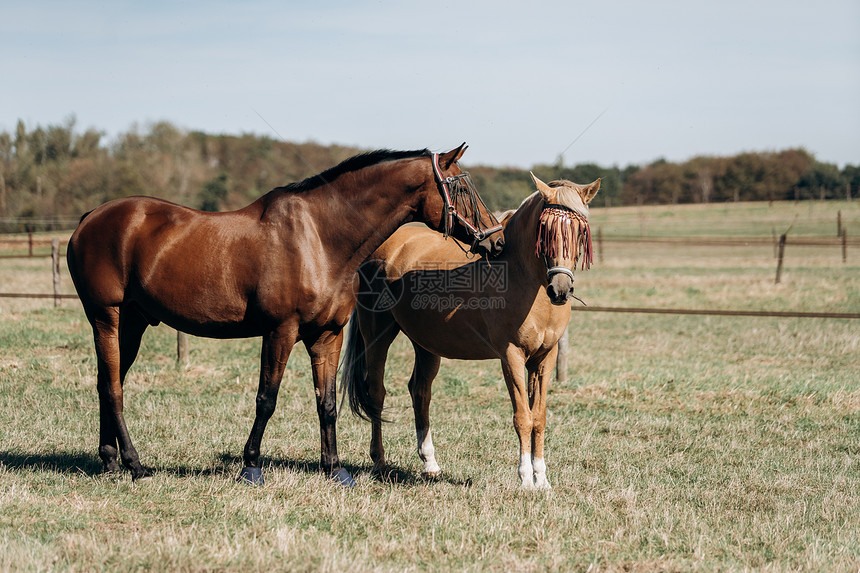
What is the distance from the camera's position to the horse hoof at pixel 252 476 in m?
4.71

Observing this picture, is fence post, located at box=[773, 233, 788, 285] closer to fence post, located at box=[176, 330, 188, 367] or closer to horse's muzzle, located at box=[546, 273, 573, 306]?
fence post, located at box=[176, 330, 188, 367]

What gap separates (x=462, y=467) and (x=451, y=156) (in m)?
2.49

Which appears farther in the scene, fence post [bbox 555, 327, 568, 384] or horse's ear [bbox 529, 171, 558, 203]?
fence post [bbox 555, 327, 568, 384]

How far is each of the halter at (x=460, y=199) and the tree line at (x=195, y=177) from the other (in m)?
29.8

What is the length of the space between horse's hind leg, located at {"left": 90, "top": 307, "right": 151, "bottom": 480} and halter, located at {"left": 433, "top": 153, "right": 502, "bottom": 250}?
2.46 metres

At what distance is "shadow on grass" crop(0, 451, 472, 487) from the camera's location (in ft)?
16.7

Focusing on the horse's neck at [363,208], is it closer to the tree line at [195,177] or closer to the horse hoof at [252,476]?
the horse hoof at [252,476]

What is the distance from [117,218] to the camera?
193 inches

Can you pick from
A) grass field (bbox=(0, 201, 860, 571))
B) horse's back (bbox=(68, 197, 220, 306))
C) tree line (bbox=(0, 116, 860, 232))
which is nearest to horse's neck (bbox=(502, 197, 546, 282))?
grass field (bbox=(0, 201, 860, 571))

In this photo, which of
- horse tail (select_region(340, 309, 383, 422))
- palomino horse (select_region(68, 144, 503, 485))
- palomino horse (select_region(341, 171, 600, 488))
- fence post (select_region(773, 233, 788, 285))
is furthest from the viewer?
fence post (select_region(773, 233, 788, 285))

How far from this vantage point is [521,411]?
4.63 metres

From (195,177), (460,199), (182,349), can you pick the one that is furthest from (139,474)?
(195,177)

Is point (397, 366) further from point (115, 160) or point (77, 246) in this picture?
point (115, 160)

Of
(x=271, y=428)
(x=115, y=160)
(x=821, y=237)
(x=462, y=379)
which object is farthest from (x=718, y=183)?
(x=271, y=428)
